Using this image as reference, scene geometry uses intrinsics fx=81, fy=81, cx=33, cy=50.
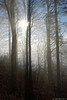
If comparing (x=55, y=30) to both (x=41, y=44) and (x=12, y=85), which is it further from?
(x=12, y=85)

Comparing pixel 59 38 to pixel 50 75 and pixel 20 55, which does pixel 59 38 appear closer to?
pixel 50 75

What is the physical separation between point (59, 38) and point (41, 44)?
4.85 ft

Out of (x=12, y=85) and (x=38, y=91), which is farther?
(x=12, y=85)

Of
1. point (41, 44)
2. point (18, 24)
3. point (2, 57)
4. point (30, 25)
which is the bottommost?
point (2, 57)

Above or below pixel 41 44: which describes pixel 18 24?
above

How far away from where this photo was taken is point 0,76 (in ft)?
16.4

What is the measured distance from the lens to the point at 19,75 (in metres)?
4.43

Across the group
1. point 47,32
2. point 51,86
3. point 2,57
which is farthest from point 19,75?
point 2,57

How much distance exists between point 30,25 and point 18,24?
1.26 metres

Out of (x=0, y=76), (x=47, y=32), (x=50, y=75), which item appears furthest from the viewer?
(x=47, y=32)

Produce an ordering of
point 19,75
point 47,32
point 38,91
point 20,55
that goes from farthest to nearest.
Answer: point 20,55
point 47,32
point 19,75
point 38,91

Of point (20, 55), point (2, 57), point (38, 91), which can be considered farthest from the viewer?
point (2, 57)

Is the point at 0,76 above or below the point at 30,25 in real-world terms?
below

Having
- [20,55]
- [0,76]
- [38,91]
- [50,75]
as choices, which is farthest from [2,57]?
[38,91]
